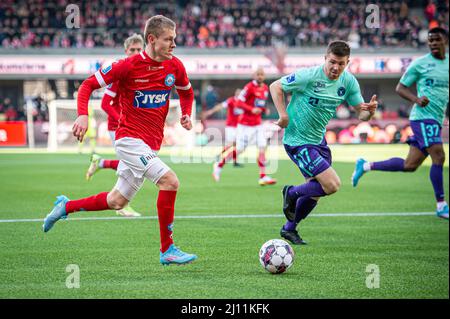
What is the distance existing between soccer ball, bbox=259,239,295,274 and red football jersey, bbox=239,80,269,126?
33.9 feet

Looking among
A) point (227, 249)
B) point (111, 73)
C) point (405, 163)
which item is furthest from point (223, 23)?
point (111, 73)

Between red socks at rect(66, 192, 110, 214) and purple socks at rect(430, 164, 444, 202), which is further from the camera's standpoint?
purple socks at rect(430, 164, 444, 202)

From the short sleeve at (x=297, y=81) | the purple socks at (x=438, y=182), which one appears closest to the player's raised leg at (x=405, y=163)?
the purple socks at (x=438, y=182)

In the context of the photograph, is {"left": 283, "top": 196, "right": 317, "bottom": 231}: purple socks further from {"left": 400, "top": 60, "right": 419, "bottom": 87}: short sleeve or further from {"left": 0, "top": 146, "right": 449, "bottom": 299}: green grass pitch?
{"left": 400, "top": 60, "right": 419, "bottom": 87}: short sleeve

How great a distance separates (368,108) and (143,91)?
7.98ft

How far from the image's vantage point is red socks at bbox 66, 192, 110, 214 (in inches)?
280

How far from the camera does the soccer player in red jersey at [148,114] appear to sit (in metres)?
6.60

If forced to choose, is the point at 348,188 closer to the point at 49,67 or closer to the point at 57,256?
the point at 57,256

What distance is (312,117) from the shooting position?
7.87 m

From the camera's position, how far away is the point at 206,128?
3503 centimetres

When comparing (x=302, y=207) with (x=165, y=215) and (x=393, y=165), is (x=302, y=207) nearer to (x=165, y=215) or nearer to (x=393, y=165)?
(x=165, y=215)

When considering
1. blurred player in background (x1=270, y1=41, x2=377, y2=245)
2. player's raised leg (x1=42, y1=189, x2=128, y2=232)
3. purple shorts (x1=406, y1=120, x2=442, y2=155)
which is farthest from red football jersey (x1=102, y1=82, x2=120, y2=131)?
purple shorts (x1=406, y1=120, x2=442, y2=155)

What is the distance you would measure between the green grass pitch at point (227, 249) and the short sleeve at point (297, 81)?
5.47 feet
